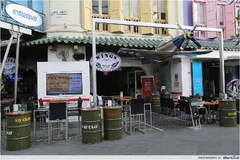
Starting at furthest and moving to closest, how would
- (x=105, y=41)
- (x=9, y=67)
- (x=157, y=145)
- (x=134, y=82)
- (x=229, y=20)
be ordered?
(x=229, y=20) < (x=134, y=82) < (x=9, y=67) < (x=105, y=41) < (x=157, y=145)

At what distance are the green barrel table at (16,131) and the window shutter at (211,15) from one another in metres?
12.3

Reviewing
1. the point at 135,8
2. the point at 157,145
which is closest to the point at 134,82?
the point at 135,8

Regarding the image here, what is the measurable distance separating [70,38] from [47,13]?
206cm

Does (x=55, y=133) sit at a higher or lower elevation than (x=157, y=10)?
lower

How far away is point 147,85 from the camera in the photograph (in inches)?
547

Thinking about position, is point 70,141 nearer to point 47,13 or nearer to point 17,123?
point 17,123

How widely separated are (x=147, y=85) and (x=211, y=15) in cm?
606

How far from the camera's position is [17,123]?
621 cm

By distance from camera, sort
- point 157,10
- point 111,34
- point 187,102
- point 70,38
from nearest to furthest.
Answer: point 187,102 < point 70,38 < point 111,34 < point 157,10

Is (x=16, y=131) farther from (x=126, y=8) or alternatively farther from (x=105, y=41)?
(x=126, y=8)

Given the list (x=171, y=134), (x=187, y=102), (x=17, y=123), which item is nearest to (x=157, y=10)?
(x=187, y=102)

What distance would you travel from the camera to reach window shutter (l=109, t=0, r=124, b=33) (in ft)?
39.3

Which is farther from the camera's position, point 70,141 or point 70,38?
point 70,38

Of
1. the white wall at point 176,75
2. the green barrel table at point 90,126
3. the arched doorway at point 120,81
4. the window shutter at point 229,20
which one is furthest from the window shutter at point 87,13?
the window shutter at point 229,20
